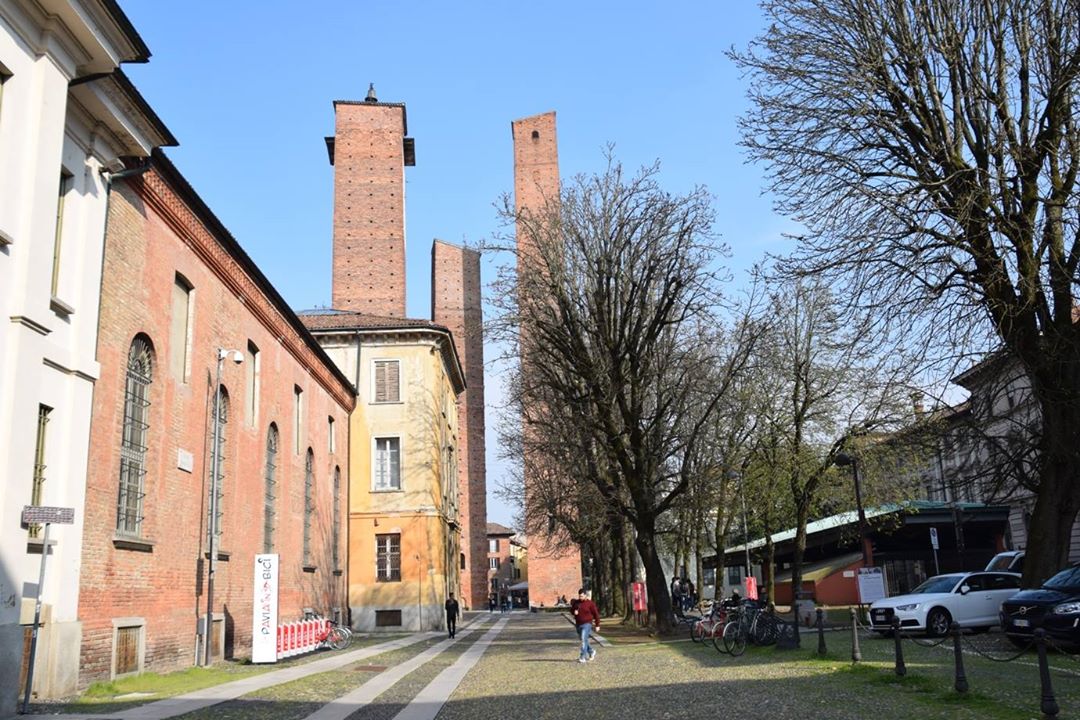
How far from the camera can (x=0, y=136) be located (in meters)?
10.8

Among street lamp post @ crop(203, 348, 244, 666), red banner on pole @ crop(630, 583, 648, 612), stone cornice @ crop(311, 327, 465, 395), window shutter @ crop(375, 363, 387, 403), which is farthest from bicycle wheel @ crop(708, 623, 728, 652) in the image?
window shutter @ crop(375, 363, 387, 403)

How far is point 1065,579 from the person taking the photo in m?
14.9

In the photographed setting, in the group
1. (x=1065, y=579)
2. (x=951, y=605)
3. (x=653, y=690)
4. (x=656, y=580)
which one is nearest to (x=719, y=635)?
(x=951, y=605)

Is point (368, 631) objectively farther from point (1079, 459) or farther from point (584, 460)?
point (1079, 459)

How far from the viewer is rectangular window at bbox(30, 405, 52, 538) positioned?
1188 cm

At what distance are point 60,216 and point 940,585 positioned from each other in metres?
18.7

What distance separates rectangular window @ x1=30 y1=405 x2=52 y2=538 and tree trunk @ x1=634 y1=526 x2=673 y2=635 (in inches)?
621

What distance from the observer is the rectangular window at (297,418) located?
28.4 meters

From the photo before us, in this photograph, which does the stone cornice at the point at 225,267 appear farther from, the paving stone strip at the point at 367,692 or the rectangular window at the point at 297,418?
the paving stone strip at the point at 367,692

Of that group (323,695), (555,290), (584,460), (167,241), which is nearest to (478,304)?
(584,460)

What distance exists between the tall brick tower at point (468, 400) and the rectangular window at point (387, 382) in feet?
83.8

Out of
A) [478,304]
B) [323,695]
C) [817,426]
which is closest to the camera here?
[323,695]

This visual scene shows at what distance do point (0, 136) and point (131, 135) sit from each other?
3.52 metres

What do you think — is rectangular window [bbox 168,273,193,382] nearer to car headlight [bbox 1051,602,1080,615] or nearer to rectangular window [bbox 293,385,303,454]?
rectangular window [bbox 293,385,303,454]
